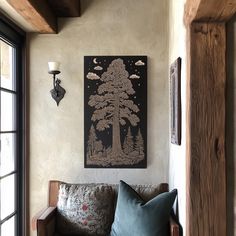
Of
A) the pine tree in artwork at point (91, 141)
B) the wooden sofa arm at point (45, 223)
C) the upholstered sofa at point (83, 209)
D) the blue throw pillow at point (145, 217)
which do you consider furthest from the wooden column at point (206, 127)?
the pine tree in artwork at point (91, 141)

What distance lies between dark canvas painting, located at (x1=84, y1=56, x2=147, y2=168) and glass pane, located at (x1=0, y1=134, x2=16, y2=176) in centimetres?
68

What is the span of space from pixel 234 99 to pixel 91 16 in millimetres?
1805

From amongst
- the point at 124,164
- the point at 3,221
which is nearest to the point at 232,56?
the point at 124,164

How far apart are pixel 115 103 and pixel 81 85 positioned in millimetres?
372

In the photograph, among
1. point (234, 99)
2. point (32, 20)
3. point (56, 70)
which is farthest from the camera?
point (56, 70)

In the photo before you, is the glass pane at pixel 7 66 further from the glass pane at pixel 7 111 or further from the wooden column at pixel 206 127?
the wooden column at pixel 206 127

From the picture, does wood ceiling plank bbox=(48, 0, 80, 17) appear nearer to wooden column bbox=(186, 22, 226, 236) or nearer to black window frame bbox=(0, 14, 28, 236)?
black window frame bbox=(0, 14, 28, 236)

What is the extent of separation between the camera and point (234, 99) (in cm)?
178

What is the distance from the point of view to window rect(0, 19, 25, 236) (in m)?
2.73

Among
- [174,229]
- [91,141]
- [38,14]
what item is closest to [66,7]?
[38,14]

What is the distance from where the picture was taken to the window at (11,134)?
2.73 m

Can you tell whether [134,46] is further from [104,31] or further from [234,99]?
[234,99]

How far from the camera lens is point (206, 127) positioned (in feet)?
5.91

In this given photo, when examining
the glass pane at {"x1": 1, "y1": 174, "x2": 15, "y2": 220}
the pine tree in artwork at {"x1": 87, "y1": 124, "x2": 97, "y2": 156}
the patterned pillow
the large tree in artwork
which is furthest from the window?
the large tree in artwork
